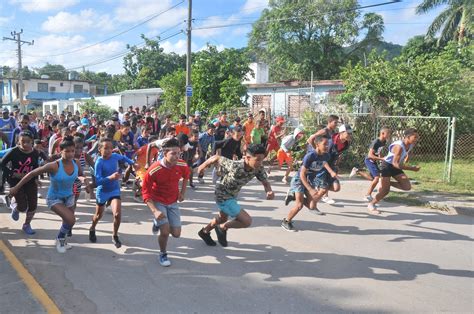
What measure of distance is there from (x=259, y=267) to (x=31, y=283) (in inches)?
99.9

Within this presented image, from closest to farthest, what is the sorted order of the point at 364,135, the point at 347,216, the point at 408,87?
the point at 347,216, the point at 364,135, the point at 408,87

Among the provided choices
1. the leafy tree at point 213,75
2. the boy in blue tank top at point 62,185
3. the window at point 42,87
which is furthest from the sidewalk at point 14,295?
→ the window at point 42,87

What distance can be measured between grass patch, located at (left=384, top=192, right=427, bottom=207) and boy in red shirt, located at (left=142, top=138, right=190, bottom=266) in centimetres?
564

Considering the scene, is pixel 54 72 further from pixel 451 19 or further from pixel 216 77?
pixel 451 19

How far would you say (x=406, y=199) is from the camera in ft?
29.4

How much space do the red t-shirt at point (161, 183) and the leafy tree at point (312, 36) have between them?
33.4 m

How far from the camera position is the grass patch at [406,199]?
342 inches

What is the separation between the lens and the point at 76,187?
639 cm

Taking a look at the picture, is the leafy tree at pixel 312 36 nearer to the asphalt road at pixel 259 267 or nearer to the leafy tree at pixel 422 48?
the leafy tree at pixel 422 48

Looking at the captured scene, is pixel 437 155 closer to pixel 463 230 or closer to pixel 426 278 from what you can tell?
pixel 463 230

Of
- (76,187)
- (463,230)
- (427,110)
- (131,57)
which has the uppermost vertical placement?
(131,57)

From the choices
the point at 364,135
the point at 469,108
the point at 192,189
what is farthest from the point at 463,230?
the point at 469,108

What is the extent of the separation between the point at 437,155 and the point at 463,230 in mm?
8668

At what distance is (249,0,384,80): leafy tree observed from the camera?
1428 inches
